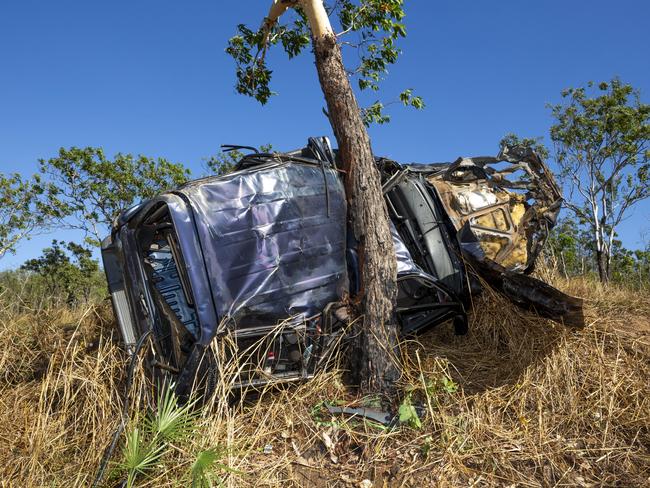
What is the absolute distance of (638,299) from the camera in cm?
628

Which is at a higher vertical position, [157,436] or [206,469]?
[157,436]

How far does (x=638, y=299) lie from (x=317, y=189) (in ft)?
16.3

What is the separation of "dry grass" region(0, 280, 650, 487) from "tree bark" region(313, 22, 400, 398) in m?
0.24

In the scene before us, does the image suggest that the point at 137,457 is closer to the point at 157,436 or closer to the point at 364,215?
the point at 157,436

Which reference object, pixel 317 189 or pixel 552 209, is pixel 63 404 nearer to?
pixel 317 189

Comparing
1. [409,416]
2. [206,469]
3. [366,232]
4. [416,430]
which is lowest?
[416,430]

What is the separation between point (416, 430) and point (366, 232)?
167 cm

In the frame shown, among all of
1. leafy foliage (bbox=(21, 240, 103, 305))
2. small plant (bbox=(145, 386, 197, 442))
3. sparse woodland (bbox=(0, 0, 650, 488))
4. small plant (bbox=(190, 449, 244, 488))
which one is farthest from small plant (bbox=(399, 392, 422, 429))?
leafy foliage (bbox=(21, 240, 103, 305))

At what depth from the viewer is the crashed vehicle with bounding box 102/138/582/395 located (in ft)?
11.4

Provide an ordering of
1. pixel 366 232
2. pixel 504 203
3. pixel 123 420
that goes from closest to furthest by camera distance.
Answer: pixel 123 420
pixel 366 232
pixel 504 203

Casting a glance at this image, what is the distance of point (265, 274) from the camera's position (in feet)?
12.0

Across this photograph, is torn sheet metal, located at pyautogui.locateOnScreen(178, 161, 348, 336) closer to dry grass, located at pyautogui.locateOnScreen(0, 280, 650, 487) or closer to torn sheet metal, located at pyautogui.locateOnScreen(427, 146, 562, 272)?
dry grass, located at pyautogui.locateOnScreen(0, 280, 650, 487)

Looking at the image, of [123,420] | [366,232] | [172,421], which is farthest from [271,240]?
[123,420]

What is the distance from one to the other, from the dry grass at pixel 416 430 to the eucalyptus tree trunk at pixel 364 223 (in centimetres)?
26
